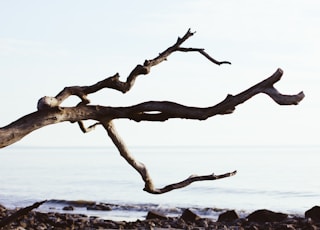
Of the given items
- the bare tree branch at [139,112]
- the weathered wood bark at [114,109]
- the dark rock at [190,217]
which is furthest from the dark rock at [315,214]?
the bare tree branch at [139,112]

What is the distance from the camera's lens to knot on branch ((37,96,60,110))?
7129 mm

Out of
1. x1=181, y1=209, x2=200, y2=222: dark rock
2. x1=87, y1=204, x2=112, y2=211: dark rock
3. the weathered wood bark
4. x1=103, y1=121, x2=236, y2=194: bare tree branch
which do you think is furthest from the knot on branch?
x1=87, y1=204, x2=112, y2=211: dark rock

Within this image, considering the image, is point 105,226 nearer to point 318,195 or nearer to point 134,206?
point 134,206

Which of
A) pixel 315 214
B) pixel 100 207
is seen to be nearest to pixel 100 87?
pixel 315 214

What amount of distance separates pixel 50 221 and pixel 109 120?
11.5 meters

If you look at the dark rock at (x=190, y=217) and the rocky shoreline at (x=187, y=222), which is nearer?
the rocky shoreline at (x=187, y=222)

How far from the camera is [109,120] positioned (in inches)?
299

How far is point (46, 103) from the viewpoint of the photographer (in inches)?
281

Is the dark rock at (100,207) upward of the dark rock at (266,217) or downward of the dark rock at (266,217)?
upward

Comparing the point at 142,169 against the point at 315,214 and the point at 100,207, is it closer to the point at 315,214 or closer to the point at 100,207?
the point at 315,214

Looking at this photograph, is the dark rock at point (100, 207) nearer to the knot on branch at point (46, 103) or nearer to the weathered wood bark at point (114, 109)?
the weathered wood bark at point (114, 109)

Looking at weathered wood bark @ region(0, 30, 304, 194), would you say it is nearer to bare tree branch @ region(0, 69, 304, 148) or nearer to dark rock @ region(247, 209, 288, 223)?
bare tree branch @ region(0, 69, 304, 148)

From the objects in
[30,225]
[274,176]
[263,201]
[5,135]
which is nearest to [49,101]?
[5,135]

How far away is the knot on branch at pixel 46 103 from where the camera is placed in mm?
7129
